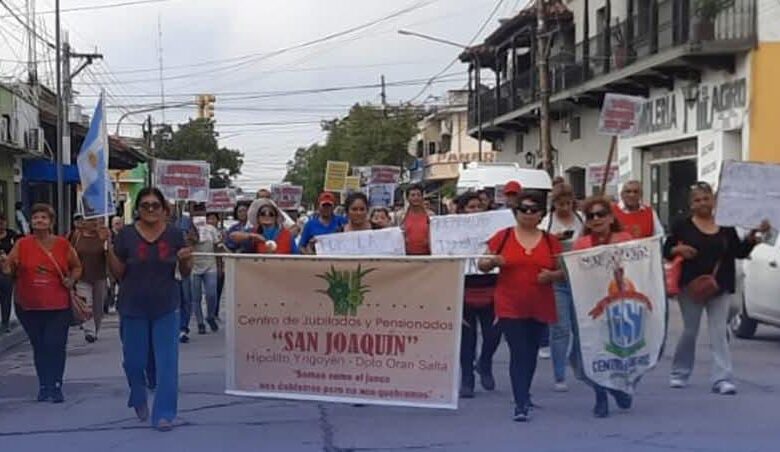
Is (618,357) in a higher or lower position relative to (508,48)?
lower

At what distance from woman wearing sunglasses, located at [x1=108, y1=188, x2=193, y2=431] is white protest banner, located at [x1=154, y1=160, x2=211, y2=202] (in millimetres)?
14774

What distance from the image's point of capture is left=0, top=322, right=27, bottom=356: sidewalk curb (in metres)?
15.9

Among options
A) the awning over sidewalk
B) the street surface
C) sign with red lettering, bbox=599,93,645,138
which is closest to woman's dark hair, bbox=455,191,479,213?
the street surface

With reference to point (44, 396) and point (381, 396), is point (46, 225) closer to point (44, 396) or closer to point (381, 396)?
point (44, 396)

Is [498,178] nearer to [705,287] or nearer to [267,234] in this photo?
[267,234]

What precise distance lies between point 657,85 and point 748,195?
72.7 feet

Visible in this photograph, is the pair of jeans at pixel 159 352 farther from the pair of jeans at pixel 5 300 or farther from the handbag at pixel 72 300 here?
the pair of jeans at pixel 5 300

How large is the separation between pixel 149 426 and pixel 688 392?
4.31 metres

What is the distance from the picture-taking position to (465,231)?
11500 mm

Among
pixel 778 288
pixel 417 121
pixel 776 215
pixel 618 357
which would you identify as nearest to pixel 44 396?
pixel 618 357

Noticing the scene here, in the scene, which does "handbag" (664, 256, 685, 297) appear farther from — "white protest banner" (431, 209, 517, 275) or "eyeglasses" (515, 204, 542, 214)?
"eyeglasses" (515, 204, 542, 214)

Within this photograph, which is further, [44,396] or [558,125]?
[558,125]

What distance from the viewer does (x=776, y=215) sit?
10.4 metres

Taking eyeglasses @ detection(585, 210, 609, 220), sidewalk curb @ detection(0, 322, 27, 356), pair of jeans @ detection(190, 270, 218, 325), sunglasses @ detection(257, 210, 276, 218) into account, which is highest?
eyeglasses @ detection(585, 210, 609, 220)
